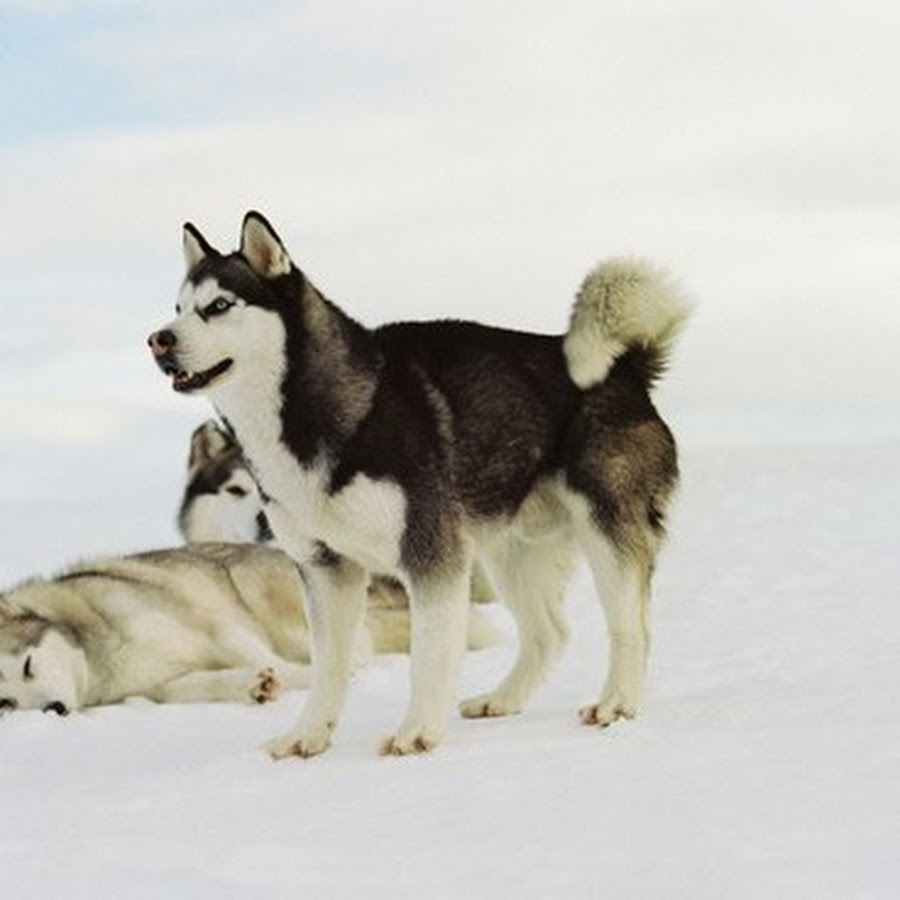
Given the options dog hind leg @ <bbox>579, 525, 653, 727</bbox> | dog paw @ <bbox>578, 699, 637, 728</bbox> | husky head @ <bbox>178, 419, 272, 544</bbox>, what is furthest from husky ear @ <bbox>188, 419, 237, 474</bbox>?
dog paw @ <bbox>578, 699, 637, 728</bbox>

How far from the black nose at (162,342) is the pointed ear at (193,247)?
30 centimetres

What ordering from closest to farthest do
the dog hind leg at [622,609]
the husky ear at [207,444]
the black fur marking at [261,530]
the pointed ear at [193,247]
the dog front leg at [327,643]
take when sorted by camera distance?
the pointed ear at [193,247], the dog front leg at [327,643], the dog hind leg at [622,609], the black fur marking at [261,530], the husky ear at [207,444]

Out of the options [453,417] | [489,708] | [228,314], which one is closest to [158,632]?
[489,708]

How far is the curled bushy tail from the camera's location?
5.29 m

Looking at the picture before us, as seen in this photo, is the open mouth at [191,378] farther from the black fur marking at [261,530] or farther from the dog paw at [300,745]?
the black fur marking at [261,530]

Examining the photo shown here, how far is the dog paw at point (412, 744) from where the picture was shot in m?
4.75

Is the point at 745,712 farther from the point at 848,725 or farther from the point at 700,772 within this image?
the point at 700,772

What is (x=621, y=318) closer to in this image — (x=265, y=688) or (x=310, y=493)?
(x=310, y=493)

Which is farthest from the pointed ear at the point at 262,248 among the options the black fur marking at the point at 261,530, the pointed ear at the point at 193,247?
the black fur marking at the point at 261,530

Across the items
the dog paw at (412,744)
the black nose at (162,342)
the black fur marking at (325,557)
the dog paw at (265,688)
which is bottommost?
the dog paw at (265,688)

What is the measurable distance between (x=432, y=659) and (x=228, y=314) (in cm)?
100

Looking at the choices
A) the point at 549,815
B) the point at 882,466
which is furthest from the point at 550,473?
the point at 882,466

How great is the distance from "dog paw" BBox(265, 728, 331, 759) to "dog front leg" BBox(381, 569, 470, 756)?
0.89 feet

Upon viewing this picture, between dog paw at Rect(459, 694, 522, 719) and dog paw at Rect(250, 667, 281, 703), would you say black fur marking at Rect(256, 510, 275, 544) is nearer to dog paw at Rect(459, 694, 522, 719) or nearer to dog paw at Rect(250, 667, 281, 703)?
dog paw at Rect(250, 667, 281, 703)
